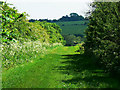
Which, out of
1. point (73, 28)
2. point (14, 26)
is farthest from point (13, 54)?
point (73, 28)

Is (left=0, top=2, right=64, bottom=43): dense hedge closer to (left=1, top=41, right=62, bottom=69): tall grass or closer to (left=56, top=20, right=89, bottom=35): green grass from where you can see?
(left=1, top=41, right=62, bottom=69): tall grass

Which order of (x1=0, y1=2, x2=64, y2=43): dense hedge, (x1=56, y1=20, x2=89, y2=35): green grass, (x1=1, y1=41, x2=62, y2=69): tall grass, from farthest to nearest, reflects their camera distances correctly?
(x1=56, y1=20, x2=89, y2=35): green grass → (x1=1, y1=41, x2=62, y2=69): tall grass → (x1=0, y1=2, x2=64, y2=43): dense hedge

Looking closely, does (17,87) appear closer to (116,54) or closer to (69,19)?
(116,54)

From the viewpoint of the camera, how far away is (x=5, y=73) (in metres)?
13.4

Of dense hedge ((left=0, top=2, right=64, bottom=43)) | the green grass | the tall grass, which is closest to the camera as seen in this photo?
dense hedge ((left=0, top=2, right=64, bottom=43))

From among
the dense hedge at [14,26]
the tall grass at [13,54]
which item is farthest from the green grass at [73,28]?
the tall grass at [13,54]

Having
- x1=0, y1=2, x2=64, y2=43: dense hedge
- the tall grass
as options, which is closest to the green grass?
x1=0, y1=2, x2=64, y2=43: dense hedge

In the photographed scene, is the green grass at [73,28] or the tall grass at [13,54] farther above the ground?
the green grass at [73,28]

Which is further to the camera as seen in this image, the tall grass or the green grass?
the green grass

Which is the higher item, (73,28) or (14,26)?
(73,28)

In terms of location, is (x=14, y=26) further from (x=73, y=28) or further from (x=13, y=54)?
(x=73, y=28)

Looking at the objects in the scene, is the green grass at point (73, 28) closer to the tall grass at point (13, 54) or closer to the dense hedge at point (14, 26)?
the dense hedge at point (14, 26)

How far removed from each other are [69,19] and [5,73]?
15797 cm

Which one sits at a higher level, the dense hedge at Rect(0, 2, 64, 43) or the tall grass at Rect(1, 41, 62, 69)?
the dense hedge at Rect(0, 2, 64, 43)
